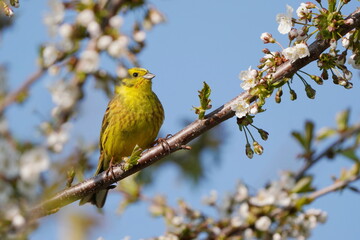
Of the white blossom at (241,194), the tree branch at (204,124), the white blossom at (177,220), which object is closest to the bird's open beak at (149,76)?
the white blossom at (241,194)

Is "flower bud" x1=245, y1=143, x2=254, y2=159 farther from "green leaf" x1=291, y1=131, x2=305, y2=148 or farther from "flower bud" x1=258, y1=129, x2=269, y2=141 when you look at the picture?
"green leaf" x1=291, y1=131, x2=305, y2=148

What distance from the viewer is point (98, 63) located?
223 inches

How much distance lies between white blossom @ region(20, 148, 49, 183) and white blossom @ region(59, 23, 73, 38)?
374 cm

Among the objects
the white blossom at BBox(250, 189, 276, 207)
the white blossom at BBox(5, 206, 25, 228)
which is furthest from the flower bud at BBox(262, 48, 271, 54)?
the white blossom at BBox(250, 189, 276, 207)

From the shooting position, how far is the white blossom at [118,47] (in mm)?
5789

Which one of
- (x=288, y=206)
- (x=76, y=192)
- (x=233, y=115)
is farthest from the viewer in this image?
(x=288, y=206)

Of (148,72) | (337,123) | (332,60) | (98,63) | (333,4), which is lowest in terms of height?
(332,60)

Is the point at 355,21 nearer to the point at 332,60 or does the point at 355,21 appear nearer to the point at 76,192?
the point at 332,60

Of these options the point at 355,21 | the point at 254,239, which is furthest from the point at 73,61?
the point at 355,21

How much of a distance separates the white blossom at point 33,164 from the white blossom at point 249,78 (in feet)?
4.87

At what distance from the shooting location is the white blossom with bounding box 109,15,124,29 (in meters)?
5.97

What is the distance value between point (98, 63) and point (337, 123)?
234 centimetres

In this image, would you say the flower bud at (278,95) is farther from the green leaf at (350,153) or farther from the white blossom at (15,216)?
the green leaf at (350,153)

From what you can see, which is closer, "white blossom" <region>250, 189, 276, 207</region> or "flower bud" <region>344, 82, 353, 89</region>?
"flower bud" <region>344, 82, 353, 89</region>
